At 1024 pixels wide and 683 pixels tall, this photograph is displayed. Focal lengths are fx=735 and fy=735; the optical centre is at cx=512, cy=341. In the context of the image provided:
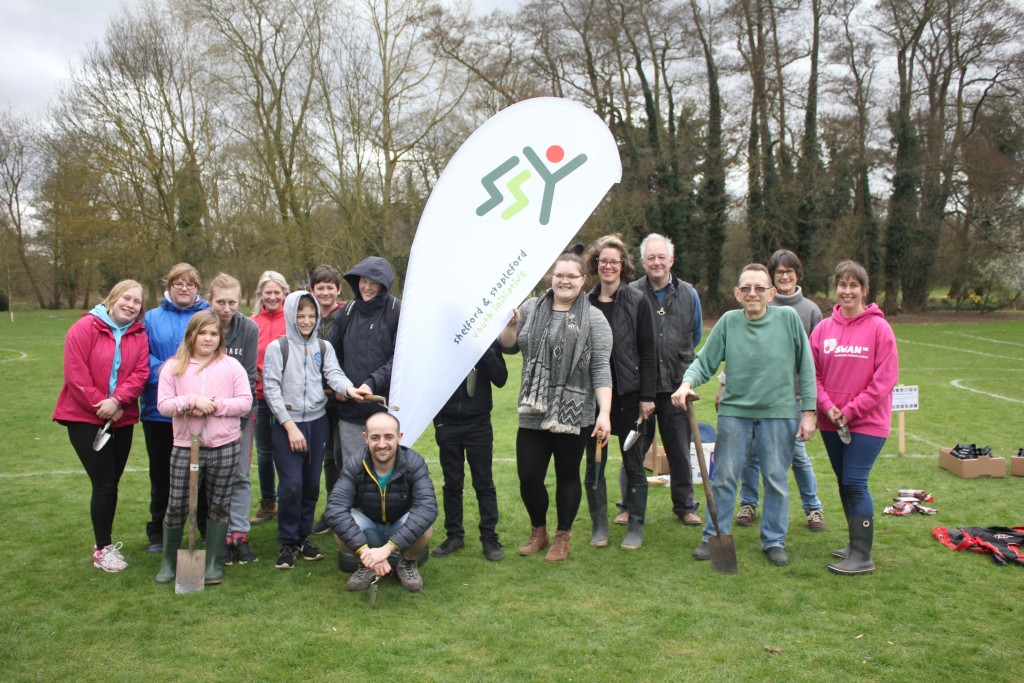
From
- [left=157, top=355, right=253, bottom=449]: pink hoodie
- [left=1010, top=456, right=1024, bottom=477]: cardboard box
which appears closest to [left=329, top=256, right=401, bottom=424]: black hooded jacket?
[left=157, top=355, right=253, bottom=449]: pink hoodie

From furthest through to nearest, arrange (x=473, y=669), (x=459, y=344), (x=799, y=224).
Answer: (x=799, y=224), (x=459, y=344), (x=473, y=669)

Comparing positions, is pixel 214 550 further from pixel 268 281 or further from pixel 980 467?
pixel 980 467

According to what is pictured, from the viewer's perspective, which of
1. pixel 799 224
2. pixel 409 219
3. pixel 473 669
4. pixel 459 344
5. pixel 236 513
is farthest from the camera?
pixel 799 224

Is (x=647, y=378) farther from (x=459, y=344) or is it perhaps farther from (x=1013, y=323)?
(x=1013, y=323)

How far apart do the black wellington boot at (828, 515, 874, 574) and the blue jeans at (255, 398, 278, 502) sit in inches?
149

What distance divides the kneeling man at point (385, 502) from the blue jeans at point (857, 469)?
8.00 ft

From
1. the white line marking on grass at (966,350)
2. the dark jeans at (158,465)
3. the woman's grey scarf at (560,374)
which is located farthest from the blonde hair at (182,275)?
the white line marking on grass at (966,350)

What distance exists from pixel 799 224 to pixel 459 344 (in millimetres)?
27169

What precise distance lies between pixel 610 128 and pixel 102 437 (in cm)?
2680

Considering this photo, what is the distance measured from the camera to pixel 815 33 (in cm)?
2912

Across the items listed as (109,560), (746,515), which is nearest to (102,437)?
(109,560)

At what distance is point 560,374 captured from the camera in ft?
14.3

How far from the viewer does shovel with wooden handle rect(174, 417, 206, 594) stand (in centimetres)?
414

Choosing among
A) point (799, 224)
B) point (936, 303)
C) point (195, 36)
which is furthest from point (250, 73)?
point (936, 303)
